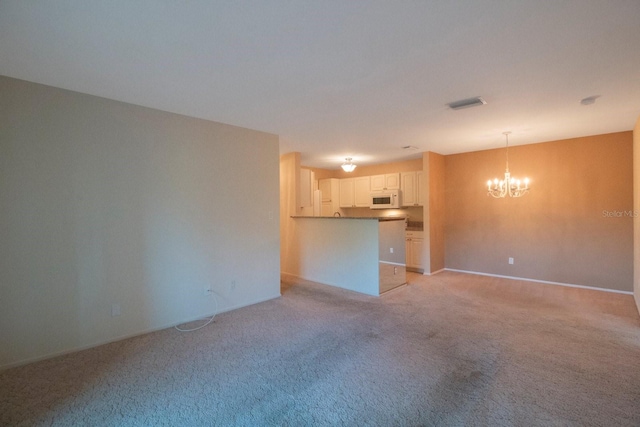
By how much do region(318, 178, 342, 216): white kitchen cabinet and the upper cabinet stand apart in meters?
1.13

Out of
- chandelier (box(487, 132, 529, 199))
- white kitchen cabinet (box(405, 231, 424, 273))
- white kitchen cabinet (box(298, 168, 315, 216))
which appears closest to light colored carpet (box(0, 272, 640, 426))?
chandelier (box(487, 132, 529, 199))

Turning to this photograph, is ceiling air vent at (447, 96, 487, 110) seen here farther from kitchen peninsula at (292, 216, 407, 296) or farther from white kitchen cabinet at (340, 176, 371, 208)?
white kitchen cabinet at (340, 176, 371, 208)

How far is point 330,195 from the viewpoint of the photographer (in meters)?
7.96

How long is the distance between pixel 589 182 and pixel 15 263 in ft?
24.6

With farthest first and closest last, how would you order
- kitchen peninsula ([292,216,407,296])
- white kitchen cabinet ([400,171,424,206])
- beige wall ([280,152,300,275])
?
1. white kitchen cabinet ([400,171,424,206])
2. beige wall ([280,152,300,275])
3. kitchen peninsula ([292,216,407,296])

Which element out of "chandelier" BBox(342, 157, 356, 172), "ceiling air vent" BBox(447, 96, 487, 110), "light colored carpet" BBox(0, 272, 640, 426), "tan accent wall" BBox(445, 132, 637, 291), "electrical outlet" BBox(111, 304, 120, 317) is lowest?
"light colored carpet" BBox(0, 272, 640, 426)

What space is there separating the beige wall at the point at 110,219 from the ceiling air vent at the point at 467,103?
8.74 ft

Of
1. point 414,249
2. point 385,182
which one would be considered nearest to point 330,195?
point 385,182

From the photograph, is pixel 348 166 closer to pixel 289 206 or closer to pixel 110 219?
pixel 289 206

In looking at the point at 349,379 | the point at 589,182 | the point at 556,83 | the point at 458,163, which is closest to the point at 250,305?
the point at 349,379

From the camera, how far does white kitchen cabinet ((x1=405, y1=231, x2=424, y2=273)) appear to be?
239 inches

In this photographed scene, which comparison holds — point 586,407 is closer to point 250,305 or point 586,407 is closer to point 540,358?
point 540,358

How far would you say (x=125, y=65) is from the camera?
229 cm

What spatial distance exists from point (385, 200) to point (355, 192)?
984 millimetres
